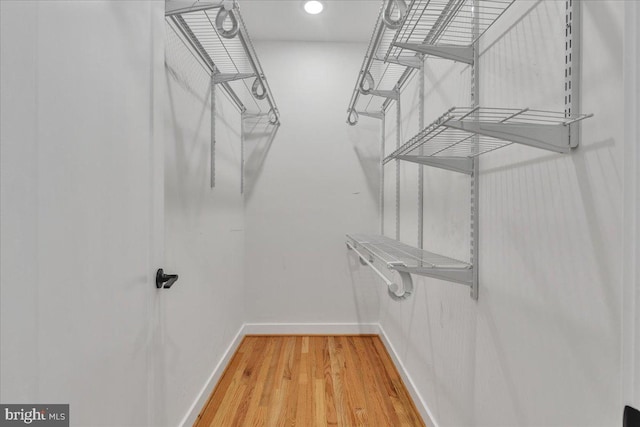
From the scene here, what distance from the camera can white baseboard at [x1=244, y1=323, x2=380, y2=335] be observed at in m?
2.63

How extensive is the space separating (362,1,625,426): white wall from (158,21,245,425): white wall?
1043 millimetres

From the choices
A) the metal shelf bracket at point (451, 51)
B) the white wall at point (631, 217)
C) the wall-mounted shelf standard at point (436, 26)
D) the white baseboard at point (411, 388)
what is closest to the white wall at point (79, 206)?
the wall-mounted shelf standard at point (436, 26)

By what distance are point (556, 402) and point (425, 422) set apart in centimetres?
97

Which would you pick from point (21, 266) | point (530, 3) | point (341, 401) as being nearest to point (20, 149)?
point (21, 266)

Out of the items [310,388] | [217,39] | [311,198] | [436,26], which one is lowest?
[310,388]

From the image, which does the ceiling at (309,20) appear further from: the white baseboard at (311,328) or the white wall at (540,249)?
the white baseboard at (311,328)

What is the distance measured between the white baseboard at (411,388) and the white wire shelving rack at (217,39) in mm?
1509

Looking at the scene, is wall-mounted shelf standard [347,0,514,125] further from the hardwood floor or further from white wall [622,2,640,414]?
the hardwood floor

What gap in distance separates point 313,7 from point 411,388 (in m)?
2.34

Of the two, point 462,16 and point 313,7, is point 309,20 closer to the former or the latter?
point 313,7

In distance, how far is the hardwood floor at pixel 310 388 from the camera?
1592 millimetres

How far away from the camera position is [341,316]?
2.66m

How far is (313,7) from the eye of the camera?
2.15 metres

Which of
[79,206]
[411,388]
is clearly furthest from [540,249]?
[411,388]
